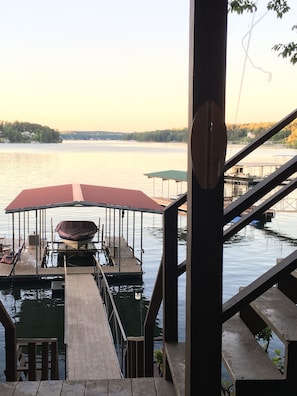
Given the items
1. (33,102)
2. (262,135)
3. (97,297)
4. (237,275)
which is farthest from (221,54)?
(33,102)

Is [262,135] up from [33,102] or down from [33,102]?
down

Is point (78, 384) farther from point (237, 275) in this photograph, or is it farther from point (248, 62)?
point (237, 275)

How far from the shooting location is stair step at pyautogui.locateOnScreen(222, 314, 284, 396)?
166 cm

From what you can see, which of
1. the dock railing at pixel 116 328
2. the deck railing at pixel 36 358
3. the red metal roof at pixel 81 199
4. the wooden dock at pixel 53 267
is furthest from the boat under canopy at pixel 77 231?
the deck railing at pixel 36 358

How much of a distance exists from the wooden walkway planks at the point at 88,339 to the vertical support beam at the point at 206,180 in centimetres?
417

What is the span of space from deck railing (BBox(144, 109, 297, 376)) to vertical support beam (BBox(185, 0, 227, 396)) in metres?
0.10

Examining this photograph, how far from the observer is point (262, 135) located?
7.90 ft

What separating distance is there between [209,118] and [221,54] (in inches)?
8.0

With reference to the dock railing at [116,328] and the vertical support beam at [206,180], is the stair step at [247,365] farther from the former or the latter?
the dock railing at [116,328]

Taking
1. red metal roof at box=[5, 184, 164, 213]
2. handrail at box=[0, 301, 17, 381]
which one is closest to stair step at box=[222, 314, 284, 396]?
handrail at box=[0, 301, 17, 381]

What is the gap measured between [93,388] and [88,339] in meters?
4.72

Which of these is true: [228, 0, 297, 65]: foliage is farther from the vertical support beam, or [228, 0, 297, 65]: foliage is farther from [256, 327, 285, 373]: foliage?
the vertical support beam

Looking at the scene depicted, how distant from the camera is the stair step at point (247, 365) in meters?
1.66

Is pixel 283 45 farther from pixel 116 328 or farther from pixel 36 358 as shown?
pixel 116 328
